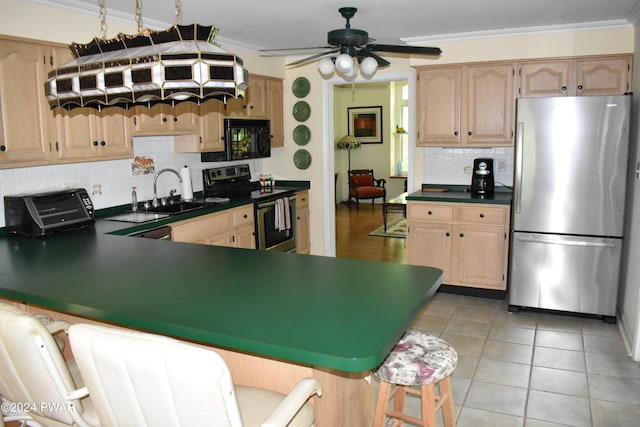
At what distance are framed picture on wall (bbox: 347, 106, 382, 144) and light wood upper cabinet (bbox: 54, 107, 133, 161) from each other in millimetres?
6942

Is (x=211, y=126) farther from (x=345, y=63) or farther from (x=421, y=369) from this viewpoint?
(x=421, y=369)

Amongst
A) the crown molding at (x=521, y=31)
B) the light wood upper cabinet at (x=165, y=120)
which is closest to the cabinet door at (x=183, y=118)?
the light wood upper cabinet at (x=165, y=120)

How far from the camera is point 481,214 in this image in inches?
181

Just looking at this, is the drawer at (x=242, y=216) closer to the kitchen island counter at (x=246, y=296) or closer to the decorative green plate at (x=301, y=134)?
the decorative green plate at (x=301, y=134)

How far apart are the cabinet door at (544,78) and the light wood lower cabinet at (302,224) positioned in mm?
2490

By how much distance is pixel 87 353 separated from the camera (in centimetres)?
141

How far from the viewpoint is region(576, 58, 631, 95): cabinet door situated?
4332 mm

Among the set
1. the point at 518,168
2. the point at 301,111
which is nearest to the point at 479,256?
the point at 518,168

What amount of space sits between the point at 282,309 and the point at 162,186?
3194 mm

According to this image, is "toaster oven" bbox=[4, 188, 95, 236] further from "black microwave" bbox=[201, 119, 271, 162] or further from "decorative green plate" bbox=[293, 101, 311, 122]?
"decorative green plate" bbox=[293, 101, 311, 122]

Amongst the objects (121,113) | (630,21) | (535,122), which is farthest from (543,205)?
(121,113)

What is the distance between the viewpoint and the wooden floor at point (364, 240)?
21.0ft

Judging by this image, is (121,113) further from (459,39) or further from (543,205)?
(543,205)

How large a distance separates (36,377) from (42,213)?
1917 mm
